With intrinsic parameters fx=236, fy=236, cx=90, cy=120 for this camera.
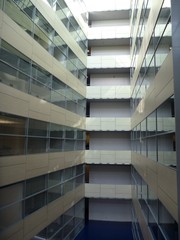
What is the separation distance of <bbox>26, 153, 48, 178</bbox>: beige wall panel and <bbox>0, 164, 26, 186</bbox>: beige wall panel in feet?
1.38

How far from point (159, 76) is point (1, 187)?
5718 millimetres

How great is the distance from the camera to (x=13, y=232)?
780 centimetres

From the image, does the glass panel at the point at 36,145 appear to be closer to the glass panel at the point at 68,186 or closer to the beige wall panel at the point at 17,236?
the beige wall panel at the point at 17,236

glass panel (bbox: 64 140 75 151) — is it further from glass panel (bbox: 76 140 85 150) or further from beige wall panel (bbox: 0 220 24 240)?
beige wall panel (bbox: 0 220 24 240)

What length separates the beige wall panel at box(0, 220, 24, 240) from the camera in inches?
289

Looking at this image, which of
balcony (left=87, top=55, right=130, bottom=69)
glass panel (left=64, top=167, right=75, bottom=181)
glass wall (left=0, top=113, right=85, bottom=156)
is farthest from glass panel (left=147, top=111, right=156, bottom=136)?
balcony (left=87, top=55, right=130, bottom=69)

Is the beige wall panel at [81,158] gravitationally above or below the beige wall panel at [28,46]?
below

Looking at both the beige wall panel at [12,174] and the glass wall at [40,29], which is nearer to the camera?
the beige wall panel at [12,174]

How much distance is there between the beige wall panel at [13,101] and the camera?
7.40 m

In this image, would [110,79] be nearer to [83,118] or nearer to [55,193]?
[83,118]

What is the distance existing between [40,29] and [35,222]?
802cm

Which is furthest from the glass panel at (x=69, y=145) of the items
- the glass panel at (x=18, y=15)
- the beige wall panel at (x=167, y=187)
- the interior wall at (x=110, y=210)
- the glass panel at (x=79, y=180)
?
the beige wall panel at (x=167, y=187)

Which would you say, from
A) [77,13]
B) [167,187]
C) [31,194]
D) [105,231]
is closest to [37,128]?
[31,194]

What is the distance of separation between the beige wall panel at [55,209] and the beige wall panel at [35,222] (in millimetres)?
449
